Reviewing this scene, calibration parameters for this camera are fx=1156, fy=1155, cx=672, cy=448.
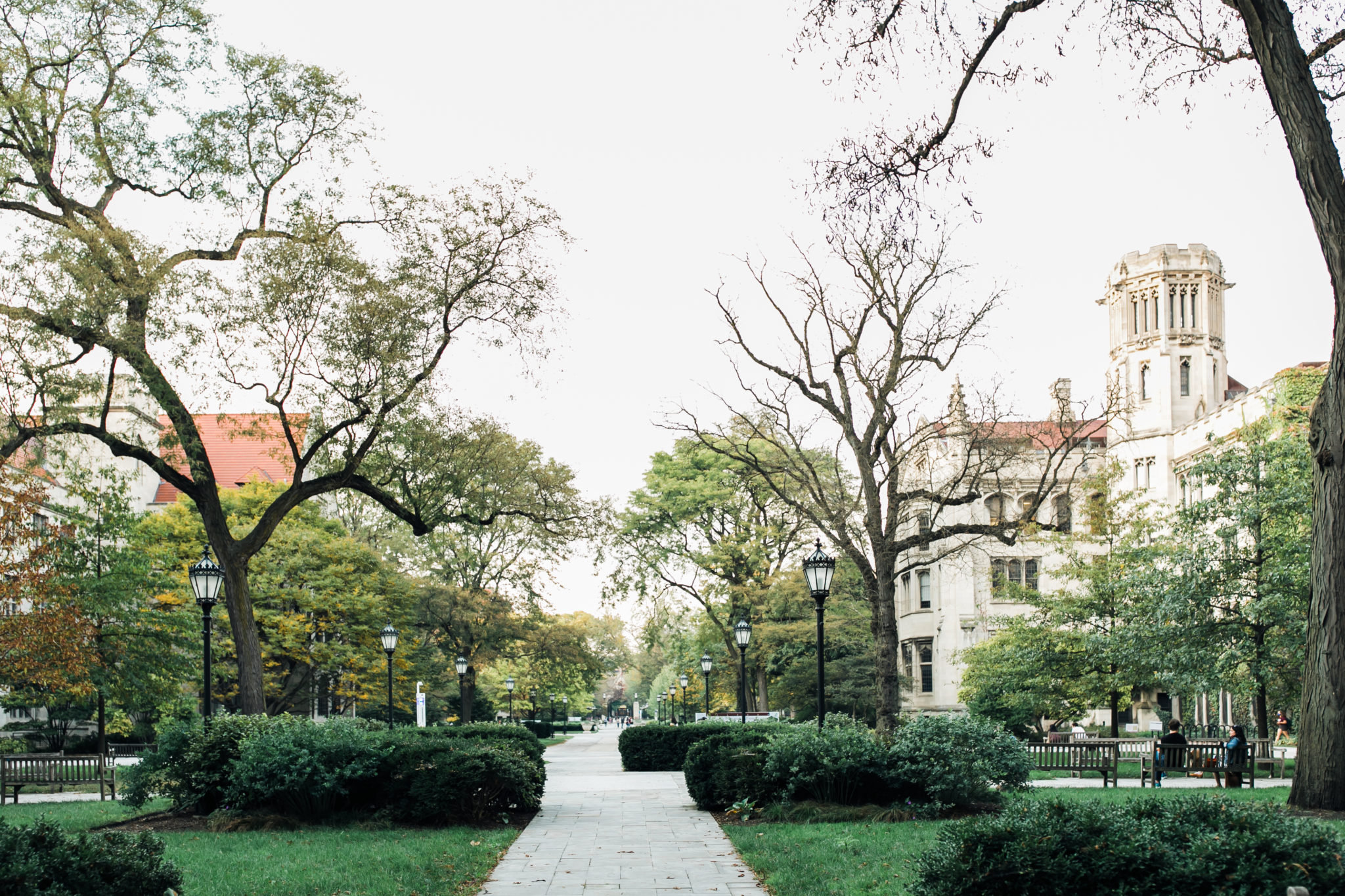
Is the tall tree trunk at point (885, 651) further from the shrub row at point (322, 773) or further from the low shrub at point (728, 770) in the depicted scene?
the shrub row at point (322, 773)

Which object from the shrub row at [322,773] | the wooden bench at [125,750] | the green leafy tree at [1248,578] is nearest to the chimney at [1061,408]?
the green leafy tree at [1248,578]

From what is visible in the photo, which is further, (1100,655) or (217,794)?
(1100,655)

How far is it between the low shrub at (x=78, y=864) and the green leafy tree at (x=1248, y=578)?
2156 cm

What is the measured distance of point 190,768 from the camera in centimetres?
1459

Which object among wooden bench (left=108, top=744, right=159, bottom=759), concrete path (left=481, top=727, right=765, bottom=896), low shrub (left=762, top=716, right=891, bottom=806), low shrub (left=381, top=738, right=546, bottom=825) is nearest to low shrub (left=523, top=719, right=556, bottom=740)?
wooden bench (left=108, top=744, right=159, bottom=759)

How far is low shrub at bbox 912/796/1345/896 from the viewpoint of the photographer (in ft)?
20.1

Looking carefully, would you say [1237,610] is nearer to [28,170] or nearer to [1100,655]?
[1100,655]

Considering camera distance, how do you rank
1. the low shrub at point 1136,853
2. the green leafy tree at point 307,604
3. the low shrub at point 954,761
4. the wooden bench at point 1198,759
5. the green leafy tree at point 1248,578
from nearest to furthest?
1. the low shrub at point 1136,853
2. the low shrub at point 954,761
3. the wooden bench at point 1198,759
4. the green leafy tree at point 1248,578
5. the green leafy tree at point 307,604

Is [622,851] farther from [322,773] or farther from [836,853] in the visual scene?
[322,773]

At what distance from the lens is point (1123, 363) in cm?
6744

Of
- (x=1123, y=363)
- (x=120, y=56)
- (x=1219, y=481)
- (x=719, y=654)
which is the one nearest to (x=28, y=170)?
(x=120, y=56)

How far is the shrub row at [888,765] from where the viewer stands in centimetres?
1407

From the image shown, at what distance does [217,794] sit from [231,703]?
95.2ft

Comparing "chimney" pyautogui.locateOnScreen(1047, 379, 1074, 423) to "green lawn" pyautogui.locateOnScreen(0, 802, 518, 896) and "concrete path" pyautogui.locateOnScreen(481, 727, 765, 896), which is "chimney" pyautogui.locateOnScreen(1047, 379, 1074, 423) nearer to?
"concrete path" pyautogui.locateOnScreen(481, 727, 765, 896)
